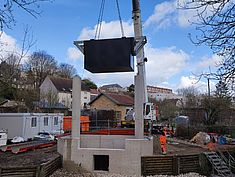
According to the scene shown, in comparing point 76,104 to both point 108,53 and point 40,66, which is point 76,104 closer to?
point 108,53

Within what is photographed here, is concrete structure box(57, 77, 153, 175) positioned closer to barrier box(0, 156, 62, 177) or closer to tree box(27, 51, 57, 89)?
barrier box(0, 156, 62, 177)

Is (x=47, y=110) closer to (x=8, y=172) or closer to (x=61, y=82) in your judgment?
(x=61, y=82)

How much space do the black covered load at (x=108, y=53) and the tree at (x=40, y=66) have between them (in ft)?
147

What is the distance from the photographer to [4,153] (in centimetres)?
1642

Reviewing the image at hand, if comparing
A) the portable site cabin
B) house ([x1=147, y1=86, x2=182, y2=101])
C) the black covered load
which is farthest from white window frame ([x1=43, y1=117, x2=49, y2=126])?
house ([x1=147, y1=86, x2=182, y2=101])

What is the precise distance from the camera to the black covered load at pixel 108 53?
433 inches

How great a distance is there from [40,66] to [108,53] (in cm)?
4926

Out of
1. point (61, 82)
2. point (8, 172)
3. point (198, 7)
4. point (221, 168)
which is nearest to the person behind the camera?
point (198, 7)

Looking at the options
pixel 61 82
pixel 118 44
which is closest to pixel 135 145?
pixel 118 44

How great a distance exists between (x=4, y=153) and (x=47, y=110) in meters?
20.7

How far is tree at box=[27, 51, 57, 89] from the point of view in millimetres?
55219

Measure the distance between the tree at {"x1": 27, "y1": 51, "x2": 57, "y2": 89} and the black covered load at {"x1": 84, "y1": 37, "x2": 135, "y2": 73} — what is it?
147 ft

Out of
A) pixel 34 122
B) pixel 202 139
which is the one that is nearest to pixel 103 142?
pixel 34 122

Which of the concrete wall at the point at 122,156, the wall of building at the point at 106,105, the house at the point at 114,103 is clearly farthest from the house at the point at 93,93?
the concrete wall at the point at 122,156
